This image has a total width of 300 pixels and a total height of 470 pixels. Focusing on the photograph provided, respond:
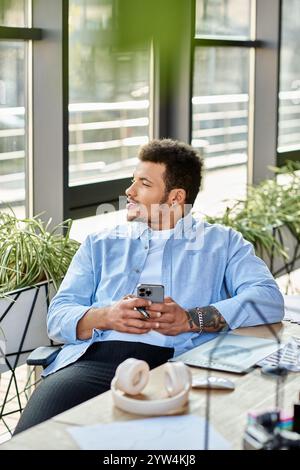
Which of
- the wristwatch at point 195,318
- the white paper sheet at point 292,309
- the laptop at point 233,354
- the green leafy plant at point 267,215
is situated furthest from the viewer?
the green leafy plant at point 267,215

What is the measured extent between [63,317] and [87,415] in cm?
93

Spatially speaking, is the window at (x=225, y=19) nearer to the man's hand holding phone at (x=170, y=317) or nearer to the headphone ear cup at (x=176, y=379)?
the man's hand holding phone at (x=170, y=317)

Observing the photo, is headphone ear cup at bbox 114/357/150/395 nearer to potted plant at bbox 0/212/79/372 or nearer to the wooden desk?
the wooden desk

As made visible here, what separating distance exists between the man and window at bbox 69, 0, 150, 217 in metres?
0.99

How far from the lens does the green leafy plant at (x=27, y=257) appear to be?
10.4 feet

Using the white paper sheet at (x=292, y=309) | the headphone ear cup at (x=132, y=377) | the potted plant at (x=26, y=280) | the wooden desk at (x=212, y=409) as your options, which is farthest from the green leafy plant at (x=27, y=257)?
the headphone ear cup at (x=132, y=377)

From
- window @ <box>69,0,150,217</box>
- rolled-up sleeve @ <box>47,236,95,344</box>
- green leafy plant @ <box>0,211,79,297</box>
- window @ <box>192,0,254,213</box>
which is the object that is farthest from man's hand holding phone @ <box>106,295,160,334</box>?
window @ <box>192,0,254,213</box>

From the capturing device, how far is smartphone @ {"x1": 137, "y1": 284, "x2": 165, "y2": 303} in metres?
2.48

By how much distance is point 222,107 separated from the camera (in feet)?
17.0

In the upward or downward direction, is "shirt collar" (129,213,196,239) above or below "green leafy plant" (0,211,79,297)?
above

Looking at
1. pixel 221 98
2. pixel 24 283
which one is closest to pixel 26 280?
pixel 24 283

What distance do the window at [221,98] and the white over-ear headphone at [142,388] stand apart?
3.22 metres

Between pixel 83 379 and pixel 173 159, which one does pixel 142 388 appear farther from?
pixel 173 159

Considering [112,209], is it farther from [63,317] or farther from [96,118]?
[63,317]
